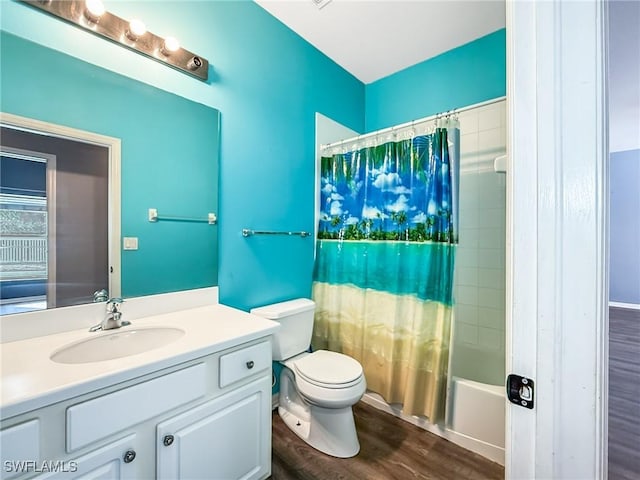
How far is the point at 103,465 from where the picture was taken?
0.86 meters

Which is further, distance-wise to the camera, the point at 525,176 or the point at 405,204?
the point at 405,204

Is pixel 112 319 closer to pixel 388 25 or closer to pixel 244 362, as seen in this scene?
pixel 244 362

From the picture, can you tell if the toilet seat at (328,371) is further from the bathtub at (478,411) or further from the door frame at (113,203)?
the door frame at (113,203)

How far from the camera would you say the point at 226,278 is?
1.72 m

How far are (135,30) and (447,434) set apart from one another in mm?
2705

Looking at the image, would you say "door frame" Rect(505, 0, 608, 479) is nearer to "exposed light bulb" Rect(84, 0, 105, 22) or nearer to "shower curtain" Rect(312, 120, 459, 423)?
"shower curtain" Rect(312, 120, 459, 423)

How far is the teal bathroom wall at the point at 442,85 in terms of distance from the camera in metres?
2.06

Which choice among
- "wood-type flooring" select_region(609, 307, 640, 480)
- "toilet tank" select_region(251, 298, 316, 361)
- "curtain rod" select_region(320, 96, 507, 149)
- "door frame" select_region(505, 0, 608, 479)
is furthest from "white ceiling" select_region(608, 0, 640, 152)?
"toilet tank" select_region(251, 298, 316, 361)

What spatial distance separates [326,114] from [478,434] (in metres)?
2.42

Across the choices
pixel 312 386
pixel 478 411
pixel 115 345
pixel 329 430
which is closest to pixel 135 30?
pixel 115 345

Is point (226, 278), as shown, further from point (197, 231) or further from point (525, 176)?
point (525, 176)

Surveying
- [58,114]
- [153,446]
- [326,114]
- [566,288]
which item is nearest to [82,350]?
[153,446]

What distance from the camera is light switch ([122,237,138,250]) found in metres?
1.35

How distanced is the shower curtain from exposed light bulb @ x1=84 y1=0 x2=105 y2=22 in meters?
1.51
